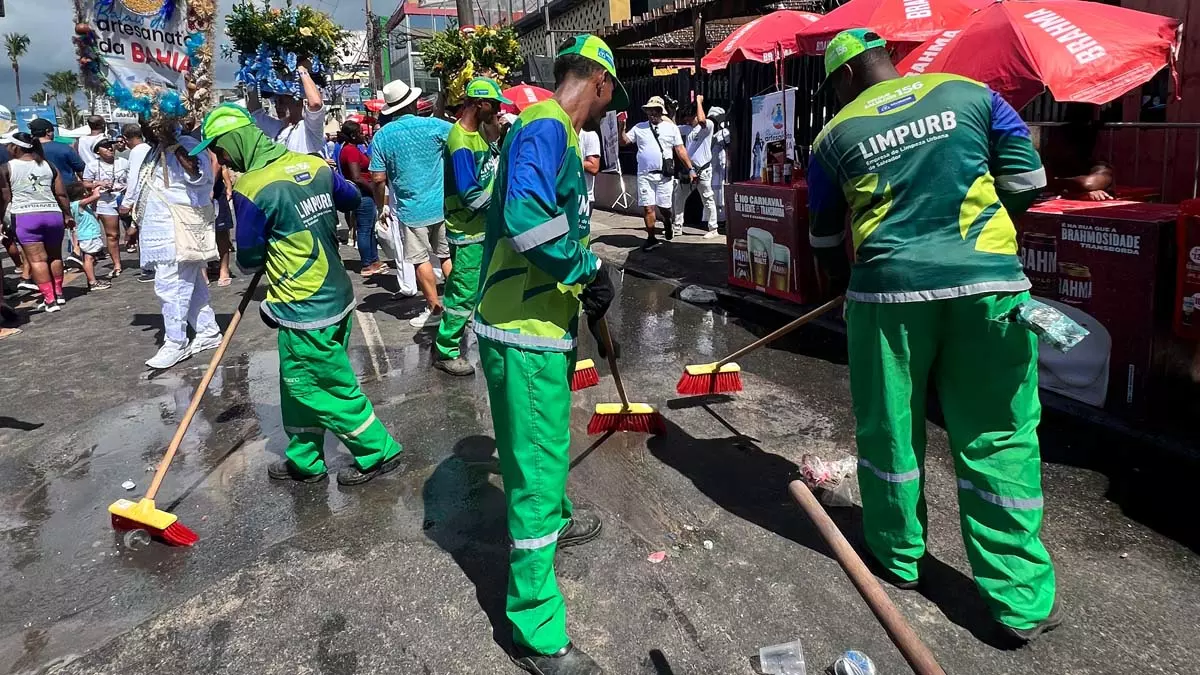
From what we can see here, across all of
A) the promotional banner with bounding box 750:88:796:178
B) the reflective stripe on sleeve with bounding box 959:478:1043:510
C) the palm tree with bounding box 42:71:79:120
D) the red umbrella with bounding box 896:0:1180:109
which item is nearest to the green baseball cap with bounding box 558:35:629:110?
the reflective stripe on sleeve with bounding box 959:478:1043:510

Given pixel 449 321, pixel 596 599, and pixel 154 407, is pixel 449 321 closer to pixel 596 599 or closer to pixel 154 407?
pixel 154 407

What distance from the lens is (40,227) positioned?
27.9 feet

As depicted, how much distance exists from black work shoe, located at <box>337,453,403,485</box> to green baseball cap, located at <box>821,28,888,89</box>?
Result: 9.56 ft

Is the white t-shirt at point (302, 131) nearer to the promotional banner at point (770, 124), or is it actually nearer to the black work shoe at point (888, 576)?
the promotional banner at point (770, 124)

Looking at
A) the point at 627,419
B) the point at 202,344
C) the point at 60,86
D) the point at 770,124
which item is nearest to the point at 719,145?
the point at 770,124

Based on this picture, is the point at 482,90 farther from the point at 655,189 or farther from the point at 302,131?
the point at 655,189

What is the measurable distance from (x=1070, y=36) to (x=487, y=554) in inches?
182

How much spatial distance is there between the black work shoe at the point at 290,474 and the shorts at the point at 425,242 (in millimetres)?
2941

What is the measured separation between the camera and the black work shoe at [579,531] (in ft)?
11.0

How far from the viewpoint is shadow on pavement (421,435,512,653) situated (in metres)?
3.08

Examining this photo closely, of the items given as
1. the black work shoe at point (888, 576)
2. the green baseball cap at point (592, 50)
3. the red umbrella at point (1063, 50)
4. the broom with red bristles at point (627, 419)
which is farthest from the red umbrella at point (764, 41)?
the black work shoe at point (888, 576)

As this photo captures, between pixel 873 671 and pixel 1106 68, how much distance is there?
13.4ft

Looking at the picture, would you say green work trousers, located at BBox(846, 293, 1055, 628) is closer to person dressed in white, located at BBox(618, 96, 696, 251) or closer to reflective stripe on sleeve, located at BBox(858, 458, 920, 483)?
reflective stripe on sleeve, located at BBox(858, 458, 920, 483)

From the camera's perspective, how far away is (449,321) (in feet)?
19.1
